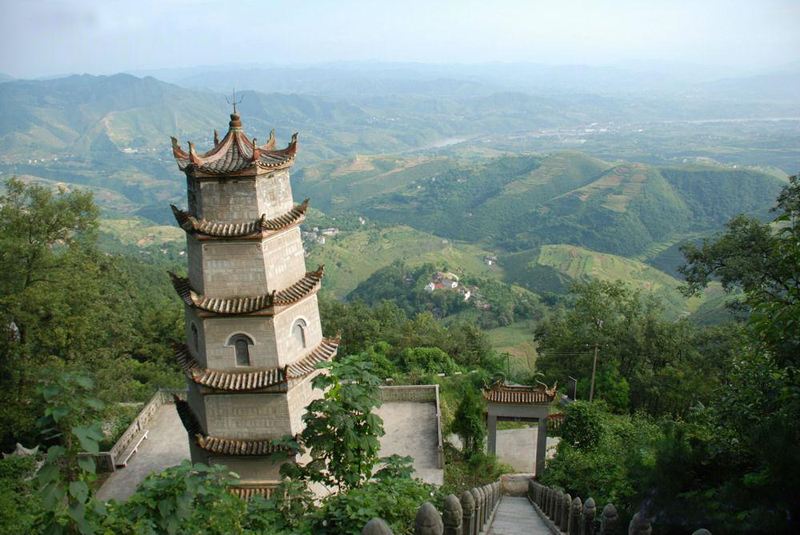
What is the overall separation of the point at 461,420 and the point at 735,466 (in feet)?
42.5

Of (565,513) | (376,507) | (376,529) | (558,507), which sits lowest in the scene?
(558,507)

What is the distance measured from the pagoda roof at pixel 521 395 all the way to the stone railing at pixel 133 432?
1084 centimetres

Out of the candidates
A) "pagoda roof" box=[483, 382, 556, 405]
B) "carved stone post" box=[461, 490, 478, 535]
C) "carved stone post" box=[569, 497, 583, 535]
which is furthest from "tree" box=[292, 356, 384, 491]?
"pagoda roof" box=[483, 382, 556, 405]

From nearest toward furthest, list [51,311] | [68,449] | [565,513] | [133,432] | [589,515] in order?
[68,449]
[589,515]
[565,513]
[133,432]
[51,311]

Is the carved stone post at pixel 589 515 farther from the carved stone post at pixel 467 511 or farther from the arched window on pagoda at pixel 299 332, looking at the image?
the arched window on pagoda at pixel 299 332

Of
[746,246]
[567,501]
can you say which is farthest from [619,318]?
[567,501]

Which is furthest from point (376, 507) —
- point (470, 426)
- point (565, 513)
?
point (470, 426)

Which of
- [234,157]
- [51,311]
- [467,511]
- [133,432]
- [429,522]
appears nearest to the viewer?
[429,522]

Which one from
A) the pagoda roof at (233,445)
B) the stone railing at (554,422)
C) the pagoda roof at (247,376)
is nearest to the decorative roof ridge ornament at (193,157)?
the pagoda roof at (247,376)

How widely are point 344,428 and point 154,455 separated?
10.6 m

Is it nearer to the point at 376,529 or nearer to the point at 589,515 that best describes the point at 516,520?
the point at 589,515

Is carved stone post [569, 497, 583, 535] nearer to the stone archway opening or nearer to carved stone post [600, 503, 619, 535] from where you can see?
carved stone post [600, 503, 619, 535]

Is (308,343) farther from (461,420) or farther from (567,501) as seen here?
(461,420)

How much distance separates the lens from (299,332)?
1285 cm
